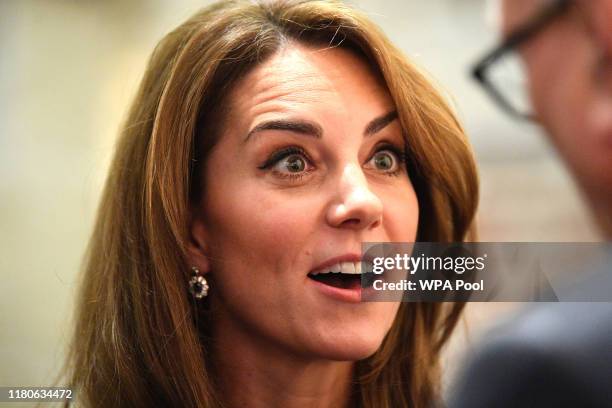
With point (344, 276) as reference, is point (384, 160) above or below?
above

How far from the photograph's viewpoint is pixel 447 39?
150 cm

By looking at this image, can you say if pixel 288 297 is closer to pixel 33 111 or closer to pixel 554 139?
pixel 554 139

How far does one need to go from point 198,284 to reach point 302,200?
210mm

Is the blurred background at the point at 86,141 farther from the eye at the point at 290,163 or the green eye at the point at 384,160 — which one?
the eye at the point at 290,163

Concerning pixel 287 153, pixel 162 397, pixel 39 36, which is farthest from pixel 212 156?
pixel 39 36

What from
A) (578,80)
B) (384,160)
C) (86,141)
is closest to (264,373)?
(384,160)

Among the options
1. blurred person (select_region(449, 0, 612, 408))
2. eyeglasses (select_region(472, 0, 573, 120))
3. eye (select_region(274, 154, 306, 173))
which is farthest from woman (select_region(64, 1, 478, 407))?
blurred person (select_region(449, 0, 612, 408))

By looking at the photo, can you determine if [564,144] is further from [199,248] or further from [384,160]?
[199,248]

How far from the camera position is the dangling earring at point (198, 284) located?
1.24 metres

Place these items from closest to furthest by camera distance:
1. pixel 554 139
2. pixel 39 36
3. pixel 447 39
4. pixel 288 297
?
pixel 554 139
pixel 288 297
pixel 447 39
pixel 39 36

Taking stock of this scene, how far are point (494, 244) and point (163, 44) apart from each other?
0.62m

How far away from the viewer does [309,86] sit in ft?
3.95

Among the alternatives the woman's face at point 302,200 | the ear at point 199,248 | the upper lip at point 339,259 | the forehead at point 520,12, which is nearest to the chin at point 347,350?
the woman's face at point 302,200

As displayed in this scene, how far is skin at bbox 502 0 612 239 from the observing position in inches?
34.1
